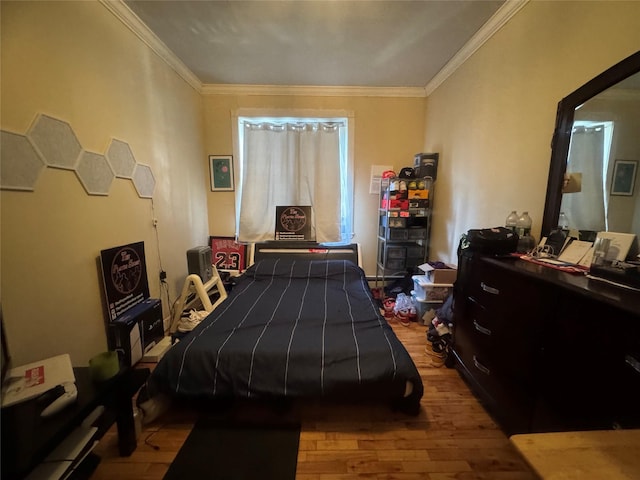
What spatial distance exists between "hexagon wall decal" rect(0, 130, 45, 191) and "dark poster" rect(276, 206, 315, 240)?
2.27 meters

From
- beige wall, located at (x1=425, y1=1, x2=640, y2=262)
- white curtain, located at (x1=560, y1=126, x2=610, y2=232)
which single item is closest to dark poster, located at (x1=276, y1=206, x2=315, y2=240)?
beige wall, located at (x1=425, y1=1, x2=640, y2=262)

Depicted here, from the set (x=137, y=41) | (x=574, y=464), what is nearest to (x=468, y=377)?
(x=574, y=464)

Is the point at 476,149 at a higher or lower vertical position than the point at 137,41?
lower

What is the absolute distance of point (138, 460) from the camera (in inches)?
49.8

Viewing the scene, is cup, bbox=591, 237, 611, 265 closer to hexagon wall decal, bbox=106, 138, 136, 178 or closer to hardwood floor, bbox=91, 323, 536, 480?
hardwood floor, bbox=91, 323, 536, 480

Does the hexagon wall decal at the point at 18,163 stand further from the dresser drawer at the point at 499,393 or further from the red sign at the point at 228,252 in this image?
the dresser drawer at the point at 499,393

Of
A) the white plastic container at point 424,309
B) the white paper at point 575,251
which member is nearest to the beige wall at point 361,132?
the white plastic container at point 424,309

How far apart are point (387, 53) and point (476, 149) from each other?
4.14 feet

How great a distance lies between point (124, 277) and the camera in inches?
73.8

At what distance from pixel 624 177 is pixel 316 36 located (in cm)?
231

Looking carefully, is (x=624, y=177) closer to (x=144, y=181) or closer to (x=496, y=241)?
(x=496, y=241)

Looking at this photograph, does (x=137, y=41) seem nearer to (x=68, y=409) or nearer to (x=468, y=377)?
(x=68, y=409)

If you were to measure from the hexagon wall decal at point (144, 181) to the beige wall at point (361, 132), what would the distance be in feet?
3.78

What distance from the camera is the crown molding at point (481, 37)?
174 centimetres
